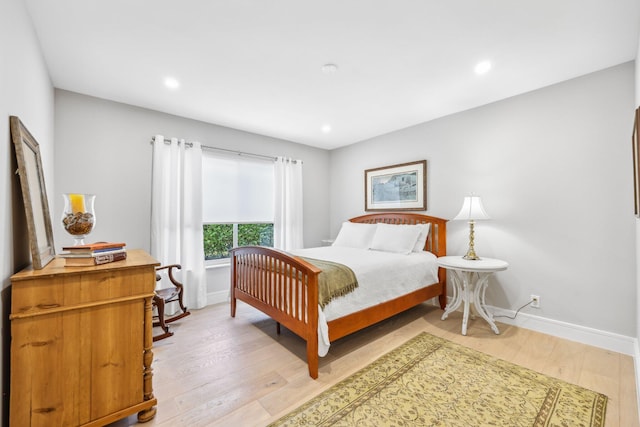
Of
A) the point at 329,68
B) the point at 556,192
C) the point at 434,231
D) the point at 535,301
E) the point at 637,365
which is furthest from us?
the point at 434,231

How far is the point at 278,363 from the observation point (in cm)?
219

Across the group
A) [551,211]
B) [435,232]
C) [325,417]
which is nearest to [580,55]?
[551,211]

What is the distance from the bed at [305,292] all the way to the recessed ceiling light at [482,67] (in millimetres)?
1694

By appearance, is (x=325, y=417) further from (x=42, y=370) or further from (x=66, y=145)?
(x=66, y=145)

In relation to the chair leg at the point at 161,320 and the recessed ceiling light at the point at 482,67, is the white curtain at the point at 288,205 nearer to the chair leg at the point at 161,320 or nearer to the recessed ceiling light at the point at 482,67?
the chair leg at the point at 161,320

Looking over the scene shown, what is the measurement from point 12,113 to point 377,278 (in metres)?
Answer: 2.67

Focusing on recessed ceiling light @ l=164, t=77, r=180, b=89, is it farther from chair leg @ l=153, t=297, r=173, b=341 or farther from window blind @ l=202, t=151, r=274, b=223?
chair leg @ l=153, t=297, r=173, b=341

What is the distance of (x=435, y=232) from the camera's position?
355 centimetres

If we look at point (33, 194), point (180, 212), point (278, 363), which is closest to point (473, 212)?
point (278, 363)

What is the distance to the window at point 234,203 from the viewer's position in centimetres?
374

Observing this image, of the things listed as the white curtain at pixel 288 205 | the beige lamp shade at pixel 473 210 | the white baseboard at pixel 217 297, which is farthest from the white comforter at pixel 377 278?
the white baseboard at pixel 217 297

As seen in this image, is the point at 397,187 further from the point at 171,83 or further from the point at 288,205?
the point at 171,83

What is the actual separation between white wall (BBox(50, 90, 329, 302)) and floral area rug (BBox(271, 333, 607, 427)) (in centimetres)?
252

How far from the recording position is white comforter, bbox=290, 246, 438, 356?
2.17 metres
